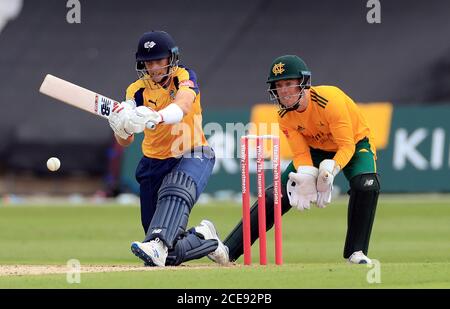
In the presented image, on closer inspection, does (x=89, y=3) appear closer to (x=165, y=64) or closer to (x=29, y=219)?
(x=29, y=219)

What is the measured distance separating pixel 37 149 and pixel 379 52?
18.2ft

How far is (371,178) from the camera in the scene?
8.05m

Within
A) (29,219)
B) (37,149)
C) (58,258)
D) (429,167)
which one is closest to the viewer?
(58,258)

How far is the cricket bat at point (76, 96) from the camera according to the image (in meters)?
7.43

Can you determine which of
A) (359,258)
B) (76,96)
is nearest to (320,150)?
(359,258)

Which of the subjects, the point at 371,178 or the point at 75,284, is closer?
the point at 75,284

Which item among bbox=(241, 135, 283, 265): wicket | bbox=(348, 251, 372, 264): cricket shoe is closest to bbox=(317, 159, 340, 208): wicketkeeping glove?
bbox=(241, 135, 283, 265): wicket

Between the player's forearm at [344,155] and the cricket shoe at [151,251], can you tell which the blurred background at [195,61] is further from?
the cricket shoe at [151,251]

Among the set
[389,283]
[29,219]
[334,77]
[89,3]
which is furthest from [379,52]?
[389,283]

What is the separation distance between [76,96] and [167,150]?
910 millimetres

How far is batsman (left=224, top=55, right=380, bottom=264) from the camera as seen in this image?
7.80m

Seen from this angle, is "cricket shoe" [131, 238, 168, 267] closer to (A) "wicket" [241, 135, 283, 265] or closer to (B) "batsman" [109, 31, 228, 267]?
(B) "batsman" [109, 31, 228, 267]

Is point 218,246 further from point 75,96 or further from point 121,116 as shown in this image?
point 75,96

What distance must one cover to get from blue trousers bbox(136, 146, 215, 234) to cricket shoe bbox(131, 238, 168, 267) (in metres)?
0.58
